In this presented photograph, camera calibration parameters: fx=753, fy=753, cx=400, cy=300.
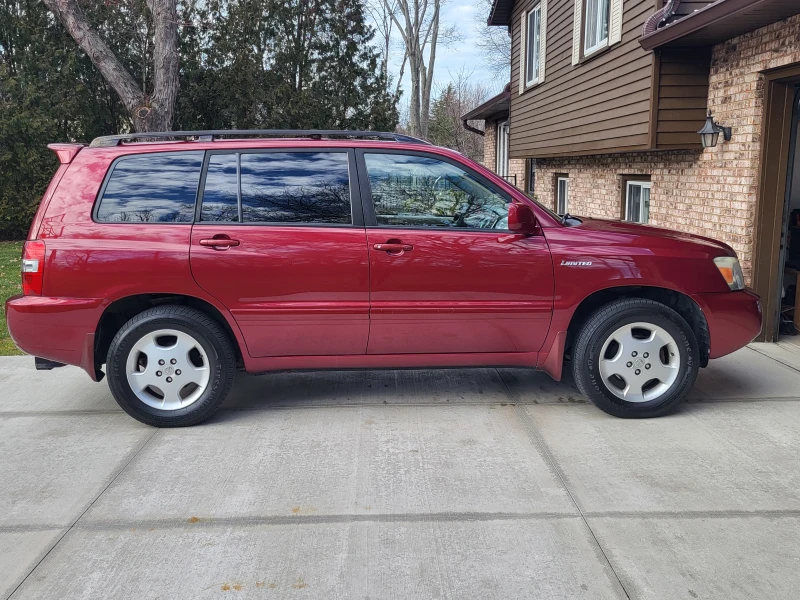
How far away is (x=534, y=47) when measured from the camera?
15.0 m

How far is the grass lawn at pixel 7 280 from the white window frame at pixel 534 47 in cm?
949

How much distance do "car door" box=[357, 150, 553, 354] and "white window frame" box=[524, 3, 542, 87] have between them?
9.91 meters

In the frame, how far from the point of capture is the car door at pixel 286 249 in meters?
4.66

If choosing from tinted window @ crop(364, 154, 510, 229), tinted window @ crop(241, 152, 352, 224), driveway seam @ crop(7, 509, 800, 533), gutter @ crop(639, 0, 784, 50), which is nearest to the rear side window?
tinted window @ crop(241, 152, 352, 224)

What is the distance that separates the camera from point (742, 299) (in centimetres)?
498

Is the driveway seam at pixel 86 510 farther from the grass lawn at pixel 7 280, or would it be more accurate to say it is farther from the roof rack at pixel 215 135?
the grass lawn at pixel 7 280

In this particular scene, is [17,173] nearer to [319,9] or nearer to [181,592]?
[319,9]

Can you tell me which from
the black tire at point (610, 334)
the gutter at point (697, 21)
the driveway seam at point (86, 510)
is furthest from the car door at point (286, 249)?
the gutter at point (697, 21)

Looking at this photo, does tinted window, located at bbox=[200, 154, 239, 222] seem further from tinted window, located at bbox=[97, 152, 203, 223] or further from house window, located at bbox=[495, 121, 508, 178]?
house window, located at bbox=[495, 121, 508, 178]

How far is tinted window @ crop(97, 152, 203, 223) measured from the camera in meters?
4.73

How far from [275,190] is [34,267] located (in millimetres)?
1545

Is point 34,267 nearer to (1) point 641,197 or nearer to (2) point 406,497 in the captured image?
(2) point 406,497

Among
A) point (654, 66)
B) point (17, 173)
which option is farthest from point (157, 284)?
point (17, 173)

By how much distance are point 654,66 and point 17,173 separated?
1297 cm
